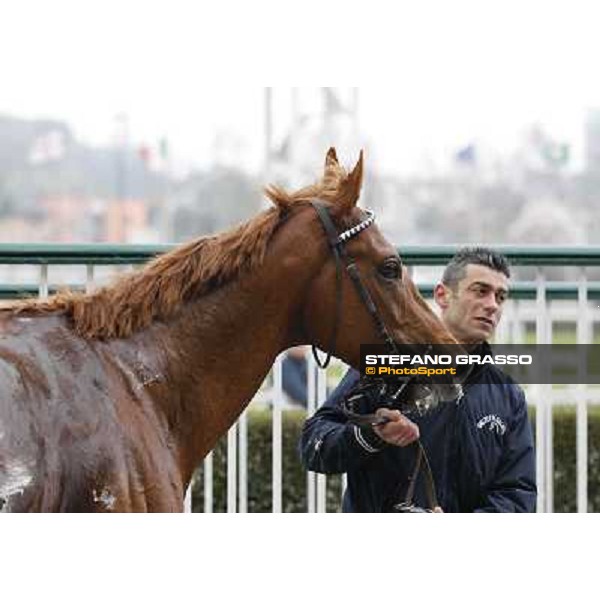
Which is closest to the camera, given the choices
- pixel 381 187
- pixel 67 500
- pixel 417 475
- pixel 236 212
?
pixel 67 500

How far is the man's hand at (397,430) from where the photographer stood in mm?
4246

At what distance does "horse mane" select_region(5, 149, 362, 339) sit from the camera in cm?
407

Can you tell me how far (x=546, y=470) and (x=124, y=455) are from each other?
292cm

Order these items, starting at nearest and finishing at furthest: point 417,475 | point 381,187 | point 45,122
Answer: point 417,475 → point 381,187 → point 45,122

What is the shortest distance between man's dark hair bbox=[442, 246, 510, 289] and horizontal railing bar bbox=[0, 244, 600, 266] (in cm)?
46

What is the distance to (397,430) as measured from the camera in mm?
4246

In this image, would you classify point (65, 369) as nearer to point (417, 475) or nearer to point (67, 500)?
point (67, 500)

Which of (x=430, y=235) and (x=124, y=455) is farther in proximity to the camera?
(x=430, y=235)

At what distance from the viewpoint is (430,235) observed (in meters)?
43.9

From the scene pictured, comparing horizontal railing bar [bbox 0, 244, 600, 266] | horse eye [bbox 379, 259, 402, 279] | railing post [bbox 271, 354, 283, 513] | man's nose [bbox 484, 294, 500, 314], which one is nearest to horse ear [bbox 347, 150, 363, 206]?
horse eye [bbox 379, 259, 402, 279]

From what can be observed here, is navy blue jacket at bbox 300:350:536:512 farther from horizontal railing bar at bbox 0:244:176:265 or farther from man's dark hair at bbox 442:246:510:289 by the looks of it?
horizontal railing bar at bbox 0:244:176:265

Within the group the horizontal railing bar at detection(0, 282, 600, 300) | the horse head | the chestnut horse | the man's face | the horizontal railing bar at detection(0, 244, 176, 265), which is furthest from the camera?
the horizontal railing bar at detection(0, 282, 600, 300)

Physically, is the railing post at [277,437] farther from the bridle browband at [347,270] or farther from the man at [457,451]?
the bridle browband at [347,270]

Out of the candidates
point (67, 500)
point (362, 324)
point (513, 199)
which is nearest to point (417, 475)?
point (362, 324)
